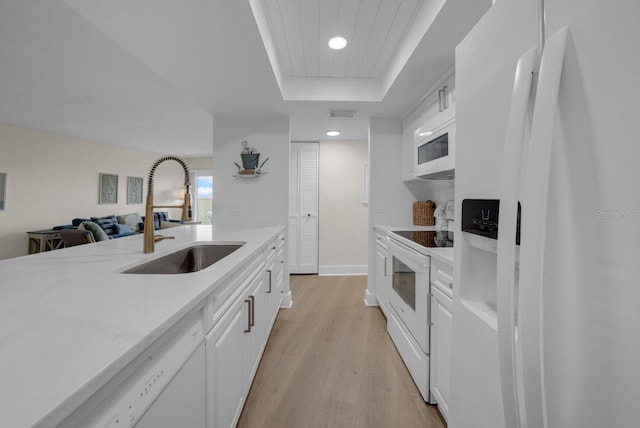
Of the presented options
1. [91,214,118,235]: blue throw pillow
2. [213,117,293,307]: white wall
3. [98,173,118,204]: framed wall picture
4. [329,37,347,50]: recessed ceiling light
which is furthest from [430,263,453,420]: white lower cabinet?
[98,173,118,204]: framed wall picture

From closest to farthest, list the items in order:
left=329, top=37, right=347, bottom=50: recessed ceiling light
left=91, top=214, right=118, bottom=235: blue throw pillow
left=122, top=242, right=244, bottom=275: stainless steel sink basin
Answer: left=122, top=242, right=244, bottom=275: stainless steel sink basin → left=329, top=37, right=347, bottom=50: recessed ceiling light → left=91, top=214, right=118, bottom=235: blue throw pillow

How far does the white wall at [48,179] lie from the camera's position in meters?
4.54

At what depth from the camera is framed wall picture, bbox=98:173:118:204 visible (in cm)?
604

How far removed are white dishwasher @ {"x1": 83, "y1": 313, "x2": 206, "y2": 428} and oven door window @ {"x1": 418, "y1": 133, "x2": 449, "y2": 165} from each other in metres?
1.83

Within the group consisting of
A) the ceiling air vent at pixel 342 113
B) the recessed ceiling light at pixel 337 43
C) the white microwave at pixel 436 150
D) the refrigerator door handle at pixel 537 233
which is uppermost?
the recessed ceiling light at pixel 337 43

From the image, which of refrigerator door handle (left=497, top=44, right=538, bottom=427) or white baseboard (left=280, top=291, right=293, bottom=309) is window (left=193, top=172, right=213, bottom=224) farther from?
refrigerator door handle (left=497, top=44, right=538, bottom=427)

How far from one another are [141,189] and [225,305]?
7.56m

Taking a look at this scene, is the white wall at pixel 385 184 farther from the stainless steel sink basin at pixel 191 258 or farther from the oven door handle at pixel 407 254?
the stainless steel sink basin at pixel 191 258

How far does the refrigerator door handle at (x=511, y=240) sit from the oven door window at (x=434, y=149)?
4.65ft

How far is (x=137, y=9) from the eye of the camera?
143 centimetres

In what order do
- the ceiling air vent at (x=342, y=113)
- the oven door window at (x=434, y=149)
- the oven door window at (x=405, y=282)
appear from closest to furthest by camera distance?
the oven door window at (x=405, y=282) < the oven door window at (x=434, y=149) < the ceiling air vent at (x=342, y=113)

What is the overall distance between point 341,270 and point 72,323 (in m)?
3.93

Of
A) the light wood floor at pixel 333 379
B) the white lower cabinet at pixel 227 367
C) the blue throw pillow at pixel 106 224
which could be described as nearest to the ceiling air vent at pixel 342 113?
the light wood floor at pixel 333 379

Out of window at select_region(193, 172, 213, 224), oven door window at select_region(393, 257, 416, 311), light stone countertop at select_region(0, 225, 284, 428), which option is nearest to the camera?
light stone countertop at select_region(0, 225, 284, 428)
